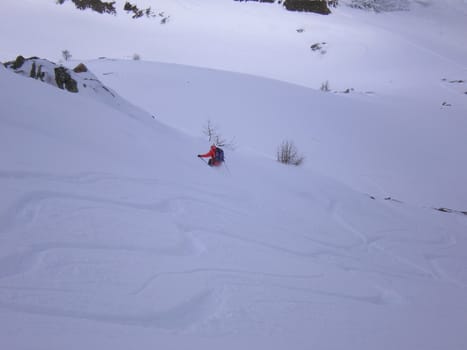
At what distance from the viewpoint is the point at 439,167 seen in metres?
9.43

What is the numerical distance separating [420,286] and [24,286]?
2902 millimetres

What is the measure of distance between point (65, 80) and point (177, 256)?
13.8ft

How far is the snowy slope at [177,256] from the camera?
5.24ft

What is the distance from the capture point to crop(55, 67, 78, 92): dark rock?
5.12 meters

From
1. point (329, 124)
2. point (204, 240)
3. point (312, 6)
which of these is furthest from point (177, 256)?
point (312, 6)

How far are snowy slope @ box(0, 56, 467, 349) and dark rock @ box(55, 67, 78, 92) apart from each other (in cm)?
88

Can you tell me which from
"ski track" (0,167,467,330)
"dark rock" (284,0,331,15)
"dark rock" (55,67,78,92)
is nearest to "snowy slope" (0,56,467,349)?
"ski track" (0,167,467,330)

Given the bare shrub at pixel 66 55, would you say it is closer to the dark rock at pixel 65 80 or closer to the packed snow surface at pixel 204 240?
the packed snow surface at pixel 204 240

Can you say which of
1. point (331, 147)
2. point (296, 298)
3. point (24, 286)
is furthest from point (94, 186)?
point (331, 147)

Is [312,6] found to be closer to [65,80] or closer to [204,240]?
[65,80]

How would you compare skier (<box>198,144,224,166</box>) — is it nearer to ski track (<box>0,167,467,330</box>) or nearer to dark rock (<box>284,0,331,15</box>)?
ski track (<box>0,167,467,330</box>)

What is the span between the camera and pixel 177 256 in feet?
7.40

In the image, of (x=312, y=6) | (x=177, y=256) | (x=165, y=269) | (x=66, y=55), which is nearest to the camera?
(x=165, y=269)

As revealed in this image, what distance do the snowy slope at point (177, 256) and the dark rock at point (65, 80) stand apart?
882 mm
